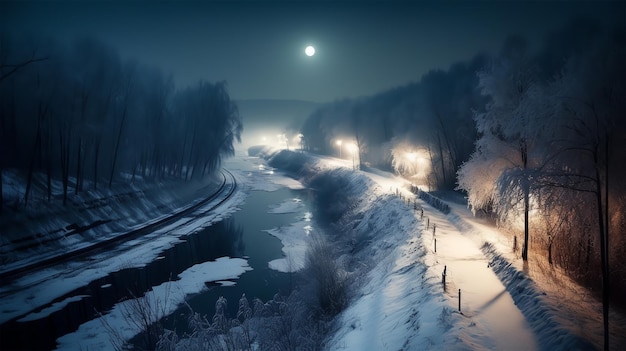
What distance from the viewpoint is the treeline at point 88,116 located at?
83.7ft

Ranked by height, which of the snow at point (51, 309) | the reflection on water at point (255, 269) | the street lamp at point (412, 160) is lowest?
the reflection on water at point (255, 269)

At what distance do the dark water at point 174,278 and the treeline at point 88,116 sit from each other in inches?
453

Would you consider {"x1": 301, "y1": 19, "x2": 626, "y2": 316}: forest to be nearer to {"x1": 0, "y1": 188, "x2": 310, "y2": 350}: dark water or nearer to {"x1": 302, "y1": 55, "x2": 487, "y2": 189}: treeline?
{"x1": 302, "y1": 55, "x2": 487, "y2": 189}: treeline

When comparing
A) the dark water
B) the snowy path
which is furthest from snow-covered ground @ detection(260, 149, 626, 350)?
the dark water

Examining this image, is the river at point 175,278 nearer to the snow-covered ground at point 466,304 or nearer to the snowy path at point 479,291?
the snow-covered ground at point 466,304

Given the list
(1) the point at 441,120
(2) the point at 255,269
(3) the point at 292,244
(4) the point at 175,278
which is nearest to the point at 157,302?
(4) the point at 175,278

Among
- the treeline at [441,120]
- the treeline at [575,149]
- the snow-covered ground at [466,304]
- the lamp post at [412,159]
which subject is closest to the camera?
the treeline at [575,149]

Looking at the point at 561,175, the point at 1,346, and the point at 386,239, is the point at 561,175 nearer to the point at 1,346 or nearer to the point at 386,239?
the point at 386,239

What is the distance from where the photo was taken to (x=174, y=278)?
71.4 feet

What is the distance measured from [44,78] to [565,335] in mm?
36088

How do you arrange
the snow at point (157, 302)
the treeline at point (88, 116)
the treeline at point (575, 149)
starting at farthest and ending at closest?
1. the treeline at point (88, 116)
2. the snow at point (157, 302)
3. the treeline at point (575, 149)

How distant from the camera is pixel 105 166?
117 ft

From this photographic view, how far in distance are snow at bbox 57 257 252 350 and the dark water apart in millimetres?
557

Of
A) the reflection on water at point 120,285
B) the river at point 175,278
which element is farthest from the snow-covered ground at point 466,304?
the reflection on water at point 120,285
